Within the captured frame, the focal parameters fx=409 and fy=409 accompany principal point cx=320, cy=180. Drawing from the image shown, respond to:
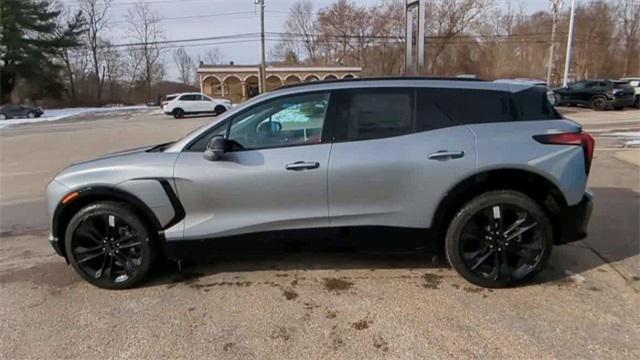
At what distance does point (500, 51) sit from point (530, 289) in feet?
215

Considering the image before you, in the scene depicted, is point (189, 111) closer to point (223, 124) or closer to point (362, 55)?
point (223, 124)

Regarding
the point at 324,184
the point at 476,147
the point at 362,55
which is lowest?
the point at 324,184

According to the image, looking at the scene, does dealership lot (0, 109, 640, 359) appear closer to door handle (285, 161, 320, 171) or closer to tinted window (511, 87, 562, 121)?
door handle (285, 161, 320, 171)

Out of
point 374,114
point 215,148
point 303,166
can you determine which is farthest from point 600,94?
point 215,148

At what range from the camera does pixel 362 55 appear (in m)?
65.0

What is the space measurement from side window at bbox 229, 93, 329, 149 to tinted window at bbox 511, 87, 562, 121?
1.63 m

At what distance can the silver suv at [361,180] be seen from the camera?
3342mm

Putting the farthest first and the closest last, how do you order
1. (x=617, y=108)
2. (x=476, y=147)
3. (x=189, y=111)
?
1. (x=189, y=111)
2. (x=617, y=108)
3. (x=476, y=147)

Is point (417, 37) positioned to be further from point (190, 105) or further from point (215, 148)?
point (190, 105)

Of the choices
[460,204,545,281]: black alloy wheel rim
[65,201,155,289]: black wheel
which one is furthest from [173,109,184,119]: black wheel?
[460,204,545,281]: black alloy wheel rim

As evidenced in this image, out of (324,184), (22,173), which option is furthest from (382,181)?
(22,173)

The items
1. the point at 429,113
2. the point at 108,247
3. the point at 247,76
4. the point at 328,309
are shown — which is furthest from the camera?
the point at 247,76

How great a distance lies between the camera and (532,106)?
11.4ft

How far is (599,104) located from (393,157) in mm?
26372
